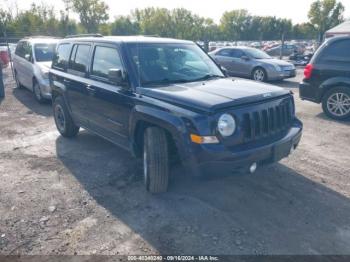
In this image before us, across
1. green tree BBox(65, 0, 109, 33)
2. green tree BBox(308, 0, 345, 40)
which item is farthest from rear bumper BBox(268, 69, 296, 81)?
green tree BBox(65, 0, 109, 33)

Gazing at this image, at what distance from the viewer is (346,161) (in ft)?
16.8

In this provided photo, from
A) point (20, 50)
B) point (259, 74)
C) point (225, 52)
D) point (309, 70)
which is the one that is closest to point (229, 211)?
point (309, 70)

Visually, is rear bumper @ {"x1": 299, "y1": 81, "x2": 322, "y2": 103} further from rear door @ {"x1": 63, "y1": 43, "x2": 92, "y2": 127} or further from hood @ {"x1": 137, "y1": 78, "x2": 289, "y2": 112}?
rear door @ {"x1": 63, "y1": 43, "x2": 92, "y2": 127}

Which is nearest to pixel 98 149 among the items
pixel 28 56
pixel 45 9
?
pixel 28 56

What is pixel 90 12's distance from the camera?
55.5 meters

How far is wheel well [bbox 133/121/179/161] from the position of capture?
3.97m

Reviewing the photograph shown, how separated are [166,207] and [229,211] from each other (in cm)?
74

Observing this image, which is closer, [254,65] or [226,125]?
[226,125]

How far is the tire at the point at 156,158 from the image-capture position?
3840mm

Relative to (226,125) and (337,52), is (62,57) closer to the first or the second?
(226,125)

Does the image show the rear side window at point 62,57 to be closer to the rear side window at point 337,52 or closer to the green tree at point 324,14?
the rear side window at point 337,52

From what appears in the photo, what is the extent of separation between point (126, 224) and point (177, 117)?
51.2 inches

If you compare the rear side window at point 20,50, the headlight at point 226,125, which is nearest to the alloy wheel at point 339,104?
the headlight at point 226,125

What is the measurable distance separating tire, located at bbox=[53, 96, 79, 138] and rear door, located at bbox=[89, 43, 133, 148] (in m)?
1.17
